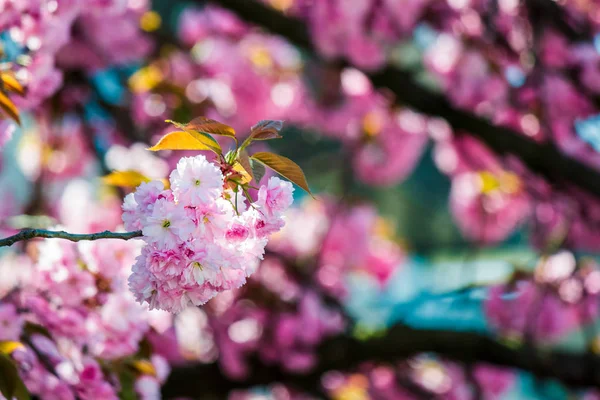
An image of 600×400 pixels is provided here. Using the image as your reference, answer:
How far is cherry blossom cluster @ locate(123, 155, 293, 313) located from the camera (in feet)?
2.14

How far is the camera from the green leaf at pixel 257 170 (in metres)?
0.69

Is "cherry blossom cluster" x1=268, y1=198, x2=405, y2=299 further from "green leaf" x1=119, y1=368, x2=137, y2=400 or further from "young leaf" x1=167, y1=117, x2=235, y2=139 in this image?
"young leaf" x1=167, y1=117, x2=235, y2=139

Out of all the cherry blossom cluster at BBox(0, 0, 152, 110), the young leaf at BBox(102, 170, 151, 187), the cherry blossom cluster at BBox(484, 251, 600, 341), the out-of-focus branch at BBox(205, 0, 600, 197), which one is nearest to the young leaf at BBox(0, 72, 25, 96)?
the cherry blossom cluster at BBox(0, 0, 152, 110)

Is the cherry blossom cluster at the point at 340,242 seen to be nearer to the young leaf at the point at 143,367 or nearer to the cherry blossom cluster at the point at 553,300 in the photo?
the cherry blossom cluster at the point at 553,300

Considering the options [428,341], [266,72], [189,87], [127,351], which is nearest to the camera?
[127,351]

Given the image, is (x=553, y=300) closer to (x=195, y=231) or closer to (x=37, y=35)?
(x=37, y=35)

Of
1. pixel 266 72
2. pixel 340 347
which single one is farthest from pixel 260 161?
pixel 266 72

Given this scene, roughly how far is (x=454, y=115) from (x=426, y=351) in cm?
61

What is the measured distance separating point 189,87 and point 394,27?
2.38ft

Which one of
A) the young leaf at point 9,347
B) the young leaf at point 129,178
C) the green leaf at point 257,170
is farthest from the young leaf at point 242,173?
the young leaf at point 9,347

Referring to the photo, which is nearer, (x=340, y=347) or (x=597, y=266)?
(x=340, y=347)

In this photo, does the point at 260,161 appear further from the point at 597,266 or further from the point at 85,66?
the point at 597,266

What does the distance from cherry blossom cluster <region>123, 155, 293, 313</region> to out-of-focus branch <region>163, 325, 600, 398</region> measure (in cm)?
130

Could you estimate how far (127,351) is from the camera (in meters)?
1.09
